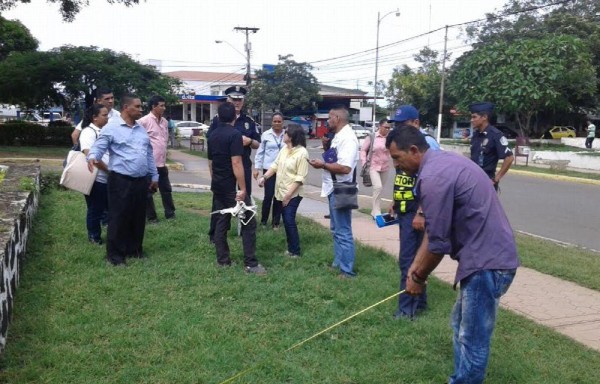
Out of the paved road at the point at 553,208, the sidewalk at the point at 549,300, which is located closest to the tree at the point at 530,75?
the paved road at the point at 553,208

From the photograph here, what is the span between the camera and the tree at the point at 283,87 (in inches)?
1865

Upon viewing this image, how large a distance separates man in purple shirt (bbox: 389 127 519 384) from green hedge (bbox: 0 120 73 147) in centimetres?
2443

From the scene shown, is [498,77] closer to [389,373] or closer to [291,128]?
[291,128]

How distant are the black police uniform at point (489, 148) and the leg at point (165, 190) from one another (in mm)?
4153

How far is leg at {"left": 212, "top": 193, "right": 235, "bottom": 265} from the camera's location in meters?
6.02

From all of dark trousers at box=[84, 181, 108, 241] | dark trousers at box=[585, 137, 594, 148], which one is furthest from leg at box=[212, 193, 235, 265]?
dark trousers at box=[585, 137, 594, 148]

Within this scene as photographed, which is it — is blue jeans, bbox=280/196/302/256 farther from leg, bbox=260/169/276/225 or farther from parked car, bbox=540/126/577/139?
parked car, bbox=540/126/577/139

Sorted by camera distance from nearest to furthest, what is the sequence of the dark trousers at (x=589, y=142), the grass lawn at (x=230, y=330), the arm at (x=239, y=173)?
the grass lawn at (x=230, y=330), the arm at (x=239, y=173), the dark trousers at (x=589, y=142)

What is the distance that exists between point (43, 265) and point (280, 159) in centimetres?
280

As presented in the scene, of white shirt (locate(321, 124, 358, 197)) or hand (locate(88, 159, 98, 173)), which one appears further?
hand (locate(88, 159, 98, 173))

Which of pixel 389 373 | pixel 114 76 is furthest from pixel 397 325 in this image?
pixel 114 76

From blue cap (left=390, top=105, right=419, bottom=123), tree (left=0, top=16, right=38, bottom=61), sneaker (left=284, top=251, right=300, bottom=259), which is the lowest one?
sneaker (left=284, top=251, right=300, bottom=259)

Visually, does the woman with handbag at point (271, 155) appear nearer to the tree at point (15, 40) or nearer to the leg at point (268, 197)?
the leg at point (268, 197)

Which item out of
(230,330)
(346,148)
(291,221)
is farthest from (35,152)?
(230,330)
